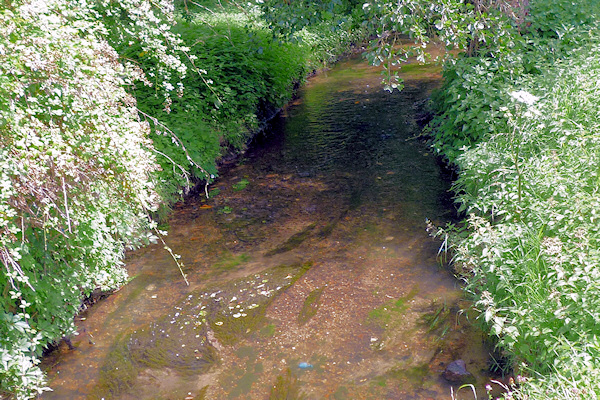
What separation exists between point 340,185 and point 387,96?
510 centimetres

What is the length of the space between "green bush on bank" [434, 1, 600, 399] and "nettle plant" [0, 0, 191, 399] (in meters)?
2.70

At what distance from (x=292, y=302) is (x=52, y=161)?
2751 mm

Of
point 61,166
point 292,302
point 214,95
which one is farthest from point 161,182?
point 61,166

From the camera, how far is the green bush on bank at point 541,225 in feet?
10.1

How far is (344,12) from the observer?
8703 millimetres

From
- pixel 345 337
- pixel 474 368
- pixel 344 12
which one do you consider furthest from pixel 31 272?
pixel 344 12

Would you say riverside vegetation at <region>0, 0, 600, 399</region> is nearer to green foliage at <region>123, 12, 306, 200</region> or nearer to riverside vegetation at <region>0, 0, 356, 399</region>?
riverside vegetation at <region>0, 0, 356, 399</region>

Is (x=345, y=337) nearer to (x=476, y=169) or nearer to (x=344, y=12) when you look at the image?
(x=476, y=169)

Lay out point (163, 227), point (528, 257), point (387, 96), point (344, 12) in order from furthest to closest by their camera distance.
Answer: point (387, 96)
point (344, 12)
point (163, 227)
point (528, 257)

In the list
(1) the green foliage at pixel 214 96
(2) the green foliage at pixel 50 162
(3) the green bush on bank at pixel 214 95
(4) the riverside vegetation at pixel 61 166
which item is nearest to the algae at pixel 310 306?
(4) the riverside vegetation at pixel 61 166

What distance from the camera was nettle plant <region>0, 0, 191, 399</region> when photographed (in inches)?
119

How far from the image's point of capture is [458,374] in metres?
3.99

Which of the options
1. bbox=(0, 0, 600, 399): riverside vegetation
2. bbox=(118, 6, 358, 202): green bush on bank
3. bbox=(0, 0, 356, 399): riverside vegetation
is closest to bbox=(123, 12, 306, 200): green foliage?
bbox=(118, 6, 358, 202): green bush on bank

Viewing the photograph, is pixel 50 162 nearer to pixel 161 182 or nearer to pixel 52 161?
pixel 52 161
